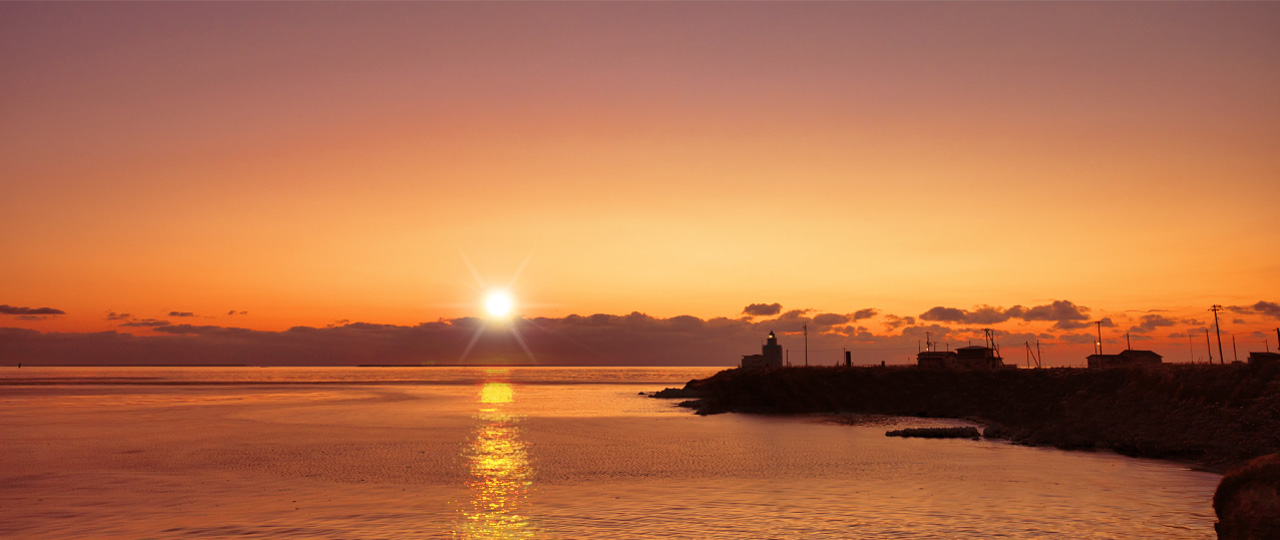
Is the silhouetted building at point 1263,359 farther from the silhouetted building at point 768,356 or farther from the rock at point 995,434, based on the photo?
the silhouetted building at point 768,356

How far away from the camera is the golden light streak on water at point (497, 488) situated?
26.1 m

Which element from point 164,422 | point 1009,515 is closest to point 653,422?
point 164,422

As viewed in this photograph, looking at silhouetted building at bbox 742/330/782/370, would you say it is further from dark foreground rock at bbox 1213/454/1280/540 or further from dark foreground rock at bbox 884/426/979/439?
dark foreground rock at bbox 1213/454/1280/540

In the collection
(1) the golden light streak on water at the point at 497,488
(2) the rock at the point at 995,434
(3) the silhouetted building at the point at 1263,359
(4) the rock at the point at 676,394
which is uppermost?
(3) the silhouetted building at the point at 1263,359

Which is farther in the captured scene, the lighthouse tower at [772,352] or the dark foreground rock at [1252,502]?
the lighthouse tower at [772,352]

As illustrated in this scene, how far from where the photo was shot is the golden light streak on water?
2609cm

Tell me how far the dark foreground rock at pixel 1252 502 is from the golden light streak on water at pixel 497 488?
1920 centimetres

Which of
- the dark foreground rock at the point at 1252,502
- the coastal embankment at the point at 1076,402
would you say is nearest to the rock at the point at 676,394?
the coastal embankment at the point at 1076,402

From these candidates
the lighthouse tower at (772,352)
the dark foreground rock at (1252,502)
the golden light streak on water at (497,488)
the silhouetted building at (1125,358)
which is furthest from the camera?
the lighthouse tower at (772,352)

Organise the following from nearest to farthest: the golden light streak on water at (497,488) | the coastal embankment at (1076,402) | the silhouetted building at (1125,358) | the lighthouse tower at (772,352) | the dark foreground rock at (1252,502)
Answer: the dark foreground rock at (1252,502) < the golden light streak on water at (497,488) < the coastal embankment at (1076,402) < the silhouetted building at (1125,358) < the lighthouse tower at (772,352)

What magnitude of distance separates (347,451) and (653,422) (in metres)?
34.9

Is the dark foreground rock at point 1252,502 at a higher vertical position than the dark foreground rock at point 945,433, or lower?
higher

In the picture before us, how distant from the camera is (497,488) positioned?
35.6m

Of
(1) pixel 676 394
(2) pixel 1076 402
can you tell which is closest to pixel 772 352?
(1) pixel 676 394
